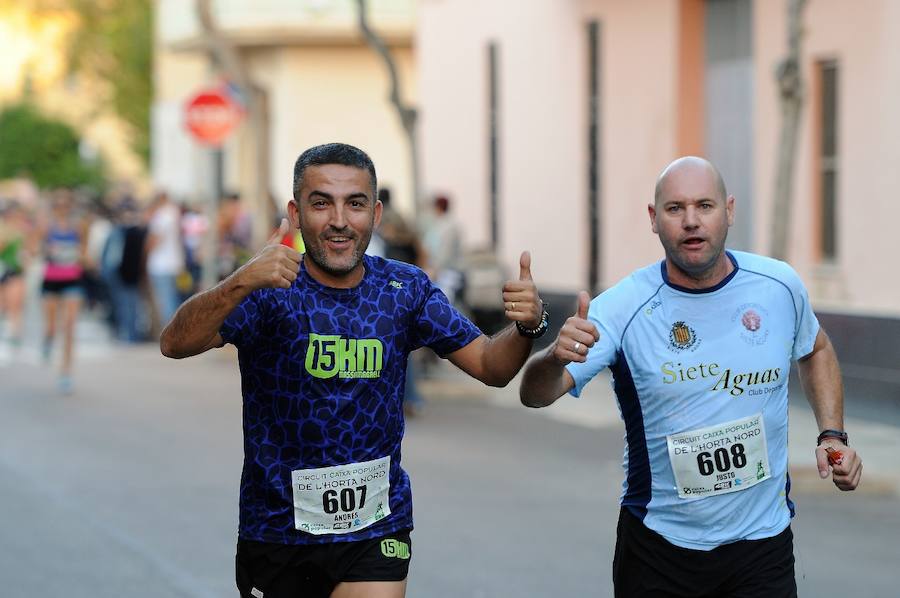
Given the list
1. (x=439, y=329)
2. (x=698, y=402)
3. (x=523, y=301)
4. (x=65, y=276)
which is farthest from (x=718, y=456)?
(x=65, y=276)

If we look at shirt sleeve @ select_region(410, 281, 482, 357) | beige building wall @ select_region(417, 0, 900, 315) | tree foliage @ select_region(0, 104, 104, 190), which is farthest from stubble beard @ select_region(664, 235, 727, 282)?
tree foliage @ select_region(0, 104, 104, 190)

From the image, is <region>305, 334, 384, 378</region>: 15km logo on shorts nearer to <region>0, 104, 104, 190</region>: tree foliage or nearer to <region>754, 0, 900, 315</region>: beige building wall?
<region>754, 0, 900, 315</region>: beige building wall

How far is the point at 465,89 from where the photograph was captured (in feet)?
78.4

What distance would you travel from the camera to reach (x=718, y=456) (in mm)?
4840

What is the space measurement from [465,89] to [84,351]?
6.30m

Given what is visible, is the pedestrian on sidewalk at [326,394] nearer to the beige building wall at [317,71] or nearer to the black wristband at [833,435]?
the black wristband at [833,435]

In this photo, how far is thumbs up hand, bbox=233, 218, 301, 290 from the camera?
450 centimetres

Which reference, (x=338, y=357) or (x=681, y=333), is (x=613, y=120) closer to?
(x=681, y=333)

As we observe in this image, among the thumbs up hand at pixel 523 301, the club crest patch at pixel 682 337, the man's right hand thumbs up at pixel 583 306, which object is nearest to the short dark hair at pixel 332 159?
the thumbs up hand at pixel 523 301

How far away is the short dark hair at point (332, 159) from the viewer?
4777 mm

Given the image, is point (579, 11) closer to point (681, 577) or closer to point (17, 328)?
point (17, 328)

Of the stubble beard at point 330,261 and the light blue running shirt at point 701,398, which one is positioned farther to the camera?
the light blue running shirt at point 701,398

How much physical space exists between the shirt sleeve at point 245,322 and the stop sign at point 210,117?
18.1 metres

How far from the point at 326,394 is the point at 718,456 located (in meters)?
1.10
